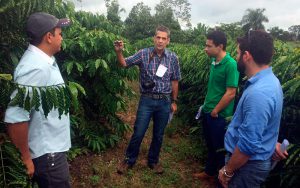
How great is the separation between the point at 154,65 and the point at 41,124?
2469 mm

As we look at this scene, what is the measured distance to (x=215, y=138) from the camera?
14.4ft

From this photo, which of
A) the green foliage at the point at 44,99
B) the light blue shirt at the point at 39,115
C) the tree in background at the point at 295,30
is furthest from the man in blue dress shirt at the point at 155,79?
the tree in background at the point at 295,30

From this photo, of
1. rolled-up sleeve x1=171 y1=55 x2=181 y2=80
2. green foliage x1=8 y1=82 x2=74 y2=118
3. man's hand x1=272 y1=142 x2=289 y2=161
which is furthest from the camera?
rolled-up sleeve x1=171 y1=55 x2=181 y2=80

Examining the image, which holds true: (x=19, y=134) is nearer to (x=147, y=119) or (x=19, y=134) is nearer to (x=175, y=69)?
(x=147, y=119)

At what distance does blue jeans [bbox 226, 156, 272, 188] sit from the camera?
2582 mm

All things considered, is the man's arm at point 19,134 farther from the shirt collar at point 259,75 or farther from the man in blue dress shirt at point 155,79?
the man in blue dress shirt at point 155,79

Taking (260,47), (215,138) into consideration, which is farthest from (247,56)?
(215,138)

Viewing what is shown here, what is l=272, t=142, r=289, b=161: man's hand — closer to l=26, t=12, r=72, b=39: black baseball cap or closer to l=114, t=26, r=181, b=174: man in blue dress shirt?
l=26, t=12, r=72, b=39: black baseball cap

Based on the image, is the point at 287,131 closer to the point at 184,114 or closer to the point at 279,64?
the point at 279,64

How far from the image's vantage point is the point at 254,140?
2396 millimetres

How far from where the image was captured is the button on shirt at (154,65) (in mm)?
4590

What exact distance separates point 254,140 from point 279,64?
1.59m

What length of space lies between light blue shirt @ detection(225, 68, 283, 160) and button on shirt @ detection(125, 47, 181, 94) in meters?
2.06

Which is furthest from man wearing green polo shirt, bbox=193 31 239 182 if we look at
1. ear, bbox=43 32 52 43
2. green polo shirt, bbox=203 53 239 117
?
ear, bbox=43 32 52 43
